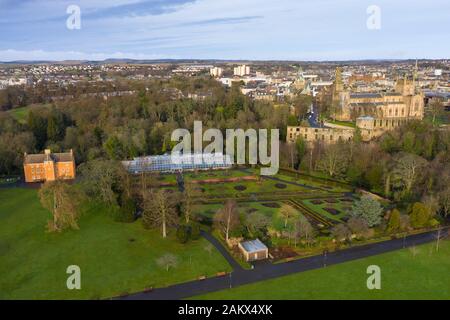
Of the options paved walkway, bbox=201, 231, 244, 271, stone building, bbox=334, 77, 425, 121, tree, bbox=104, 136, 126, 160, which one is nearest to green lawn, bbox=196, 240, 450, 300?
paved walkway, bbox=201, 231, 244, 271

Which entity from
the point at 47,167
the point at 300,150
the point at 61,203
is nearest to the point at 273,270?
the point at 61,203

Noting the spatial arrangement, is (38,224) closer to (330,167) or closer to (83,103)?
(330,167)

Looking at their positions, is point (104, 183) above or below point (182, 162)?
above

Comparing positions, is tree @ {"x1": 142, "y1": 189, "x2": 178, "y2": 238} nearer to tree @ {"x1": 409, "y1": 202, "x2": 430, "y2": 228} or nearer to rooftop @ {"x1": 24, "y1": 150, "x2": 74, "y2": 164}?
rooftop @ {"x1": 24, "y1": 150, "x2": 74, "y2": 164}

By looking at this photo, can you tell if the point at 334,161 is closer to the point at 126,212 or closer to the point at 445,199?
the point at 445,199

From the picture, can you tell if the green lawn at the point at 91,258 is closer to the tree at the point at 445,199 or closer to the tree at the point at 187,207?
the tree at the point at 187,207

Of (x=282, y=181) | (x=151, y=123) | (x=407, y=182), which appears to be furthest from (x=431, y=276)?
(x=151, y=123)

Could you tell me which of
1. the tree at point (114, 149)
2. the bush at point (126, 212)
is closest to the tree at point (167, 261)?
the bush at point (126, 212)
